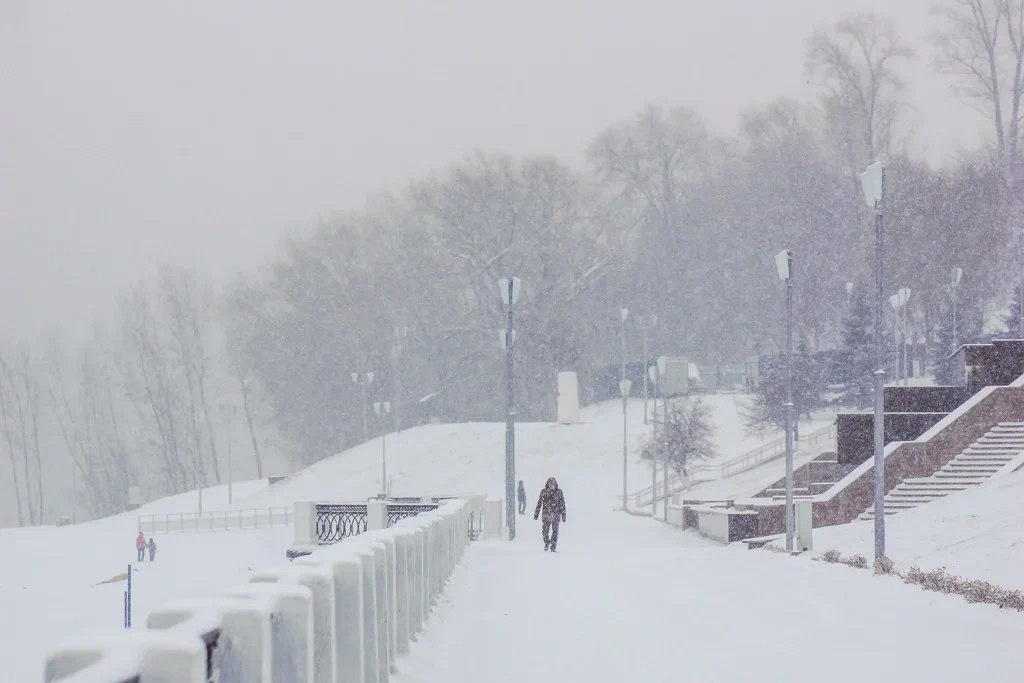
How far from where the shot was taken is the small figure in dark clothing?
28344 millimetres

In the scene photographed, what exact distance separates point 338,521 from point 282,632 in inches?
1227

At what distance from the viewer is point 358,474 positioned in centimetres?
8088

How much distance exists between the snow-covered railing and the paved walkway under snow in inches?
48.5

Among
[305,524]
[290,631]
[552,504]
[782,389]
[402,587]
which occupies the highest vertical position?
[782,389]

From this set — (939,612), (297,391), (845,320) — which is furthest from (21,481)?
(939,612)

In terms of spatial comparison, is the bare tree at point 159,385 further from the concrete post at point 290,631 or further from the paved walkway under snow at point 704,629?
the concrete post at point 290,631

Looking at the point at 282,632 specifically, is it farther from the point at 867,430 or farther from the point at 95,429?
the point at 95,429

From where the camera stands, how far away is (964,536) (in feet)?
71.4

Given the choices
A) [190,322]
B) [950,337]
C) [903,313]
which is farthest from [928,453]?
[190,322]

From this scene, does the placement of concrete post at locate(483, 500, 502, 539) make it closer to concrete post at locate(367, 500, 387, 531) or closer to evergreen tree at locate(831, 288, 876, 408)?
concrete post at locate(367, 500, 387, 531)

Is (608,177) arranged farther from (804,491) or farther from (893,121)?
(804,491)

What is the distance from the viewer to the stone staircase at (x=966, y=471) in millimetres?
34219

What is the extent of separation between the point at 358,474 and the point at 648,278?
25837 millimetres

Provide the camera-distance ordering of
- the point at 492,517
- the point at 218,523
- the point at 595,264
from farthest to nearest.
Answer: the point at 595,264 → the point at 218,523 → the point at 492,517
